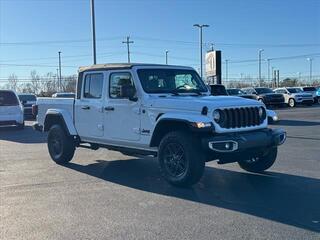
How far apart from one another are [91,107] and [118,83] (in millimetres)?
945

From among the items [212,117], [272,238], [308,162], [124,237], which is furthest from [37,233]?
[308,162]

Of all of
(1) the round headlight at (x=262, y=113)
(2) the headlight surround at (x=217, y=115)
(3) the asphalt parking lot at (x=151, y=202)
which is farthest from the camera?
(1) the round headlight at (x=262, y=113)

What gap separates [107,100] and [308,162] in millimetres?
4398

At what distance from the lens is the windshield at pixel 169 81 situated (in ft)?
29.6

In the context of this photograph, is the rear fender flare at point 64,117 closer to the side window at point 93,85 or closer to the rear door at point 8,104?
the side window at point 93,85

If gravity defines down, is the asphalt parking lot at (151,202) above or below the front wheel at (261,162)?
below

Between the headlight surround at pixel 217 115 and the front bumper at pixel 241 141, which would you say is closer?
the front bumper at pixel 241 141

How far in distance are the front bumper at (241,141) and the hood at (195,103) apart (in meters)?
0.49

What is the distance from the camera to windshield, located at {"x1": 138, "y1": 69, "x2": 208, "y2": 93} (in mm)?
9031

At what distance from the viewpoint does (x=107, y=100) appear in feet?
31.4

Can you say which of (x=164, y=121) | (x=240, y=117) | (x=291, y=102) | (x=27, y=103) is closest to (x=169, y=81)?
(x=164, y=121)

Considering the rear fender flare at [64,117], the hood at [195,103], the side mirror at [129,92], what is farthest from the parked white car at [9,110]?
the hood at [195,103]

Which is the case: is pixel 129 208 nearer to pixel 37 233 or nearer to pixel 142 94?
pixel 37 233

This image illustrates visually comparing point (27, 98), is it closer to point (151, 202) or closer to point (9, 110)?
point (9, 110)
